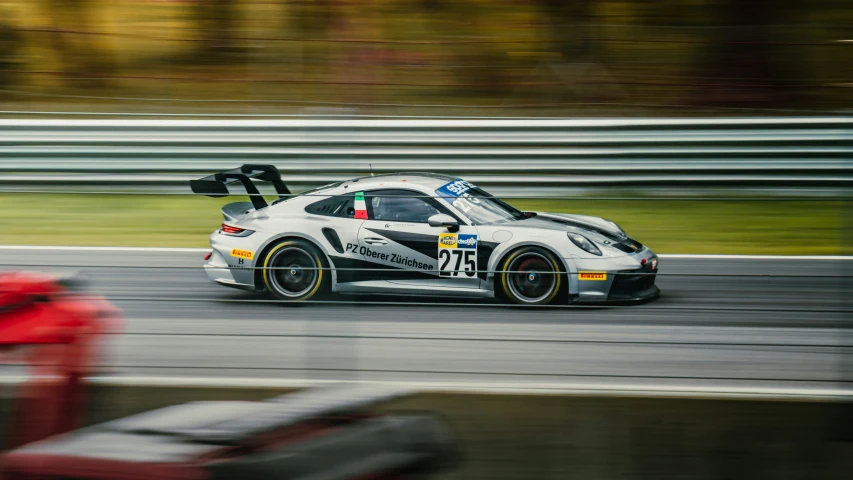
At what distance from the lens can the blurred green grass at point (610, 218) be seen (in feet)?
10.3

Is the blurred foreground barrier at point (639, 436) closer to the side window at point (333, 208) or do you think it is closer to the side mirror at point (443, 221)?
the side mirror at point (443, 221)

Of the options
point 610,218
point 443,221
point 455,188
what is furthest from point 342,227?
point 610,218

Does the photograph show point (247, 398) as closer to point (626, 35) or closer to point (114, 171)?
point (114, 171)

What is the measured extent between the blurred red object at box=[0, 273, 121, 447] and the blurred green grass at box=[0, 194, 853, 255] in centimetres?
119

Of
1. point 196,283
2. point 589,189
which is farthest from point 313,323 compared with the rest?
point 196,283

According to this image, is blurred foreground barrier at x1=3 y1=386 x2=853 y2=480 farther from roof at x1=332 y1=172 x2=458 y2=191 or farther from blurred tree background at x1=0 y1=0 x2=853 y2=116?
blurred tree background at x1=0 y1=0 x2=853 y2=116

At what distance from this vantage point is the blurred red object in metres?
2.51

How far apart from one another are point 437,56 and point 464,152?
6.07m

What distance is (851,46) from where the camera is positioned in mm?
11258

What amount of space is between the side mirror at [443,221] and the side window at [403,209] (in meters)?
0.05

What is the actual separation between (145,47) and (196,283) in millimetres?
7861

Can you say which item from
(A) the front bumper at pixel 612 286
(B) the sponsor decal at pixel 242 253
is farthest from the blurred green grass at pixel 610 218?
(B) the sponsor decal at pixel 242 253

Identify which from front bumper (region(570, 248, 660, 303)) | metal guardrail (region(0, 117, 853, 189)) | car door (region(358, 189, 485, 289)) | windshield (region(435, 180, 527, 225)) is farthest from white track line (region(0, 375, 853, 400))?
windshield (region(435, 180, 527, 225))

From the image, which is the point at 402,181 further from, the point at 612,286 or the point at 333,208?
the point at 612,286
